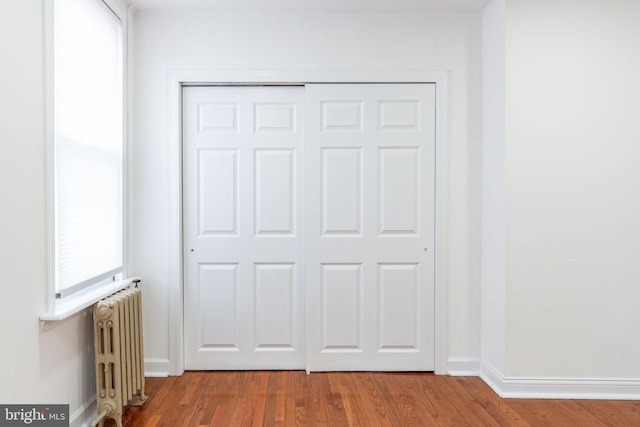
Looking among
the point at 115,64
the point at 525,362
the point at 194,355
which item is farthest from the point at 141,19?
the point at 525,362

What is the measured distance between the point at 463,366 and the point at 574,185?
1.51m

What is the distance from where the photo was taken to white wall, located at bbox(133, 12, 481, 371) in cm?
307

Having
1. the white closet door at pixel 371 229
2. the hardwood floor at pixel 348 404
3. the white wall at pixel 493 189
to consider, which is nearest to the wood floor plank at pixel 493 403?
the hardwood floor at pixel 348 404

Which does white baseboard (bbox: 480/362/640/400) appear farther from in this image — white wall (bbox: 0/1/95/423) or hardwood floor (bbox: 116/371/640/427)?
white wall (bbox: 0/1/95/423)

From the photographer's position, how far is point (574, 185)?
9.12 ft

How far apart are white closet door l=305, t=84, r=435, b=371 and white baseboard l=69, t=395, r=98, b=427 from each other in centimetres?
143

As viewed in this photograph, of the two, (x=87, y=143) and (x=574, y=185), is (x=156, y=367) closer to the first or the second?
(x=87, y=143)

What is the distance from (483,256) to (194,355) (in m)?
2.28

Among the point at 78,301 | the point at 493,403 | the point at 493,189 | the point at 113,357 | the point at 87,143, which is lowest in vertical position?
the point at 493,403

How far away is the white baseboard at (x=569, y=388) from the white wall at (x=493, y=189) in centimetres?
13

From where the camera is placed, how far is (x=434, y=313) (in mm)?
3143

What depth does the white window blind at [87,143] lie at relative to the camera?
2.15m

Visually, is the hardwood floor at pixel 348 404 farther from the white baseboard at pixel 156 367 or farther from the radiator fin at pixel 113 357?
the radiator fin at pixel 113 357

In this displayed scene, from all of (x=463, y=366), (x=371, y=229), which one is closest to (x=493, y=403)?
(x=463, y=366)
